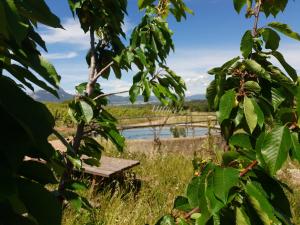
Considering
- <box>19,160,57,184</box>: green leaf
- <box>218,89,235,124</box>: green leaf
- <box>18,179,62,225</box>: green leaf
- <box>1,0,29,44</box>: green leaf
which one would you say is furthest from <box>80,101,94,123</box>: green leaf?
<box>1,0,29,44</box>: green leaf

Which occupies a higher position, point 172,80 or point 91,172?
point 172,80

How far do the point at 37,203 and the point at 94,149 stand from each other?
6.36 ft

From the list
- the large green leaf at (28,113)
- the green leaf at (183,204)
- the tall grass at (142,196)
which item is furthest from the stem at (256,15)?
the tall grass at (142,196)

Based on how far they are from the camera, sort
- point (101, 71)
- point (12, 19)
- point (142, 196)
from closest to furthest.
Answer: point (12, 19)
point (101, 71)
point (142, 196)

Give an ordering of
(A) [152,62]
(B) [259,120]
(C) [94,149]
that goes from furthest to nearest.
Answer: (C) [94,149], (A) [152,62], (B) [259,120]

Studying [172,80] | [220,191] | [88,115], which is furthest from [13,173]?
[172,80]

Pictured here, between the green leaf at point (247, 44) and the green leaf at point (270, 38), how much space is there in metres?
0.05

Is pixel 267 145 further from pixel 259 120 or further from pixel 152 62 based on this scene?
pixel 152 62

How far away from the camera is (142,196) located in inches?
234

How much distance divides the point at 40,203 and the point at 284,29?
92cm

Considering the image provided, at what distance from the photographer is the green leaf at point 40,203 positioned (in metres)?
0.65

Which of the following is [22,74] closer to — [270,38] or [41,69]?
[41,69]

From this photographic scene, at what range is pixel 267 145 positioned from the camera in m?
1.09

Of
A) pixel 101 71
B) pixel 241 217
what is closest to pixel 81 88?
pixel 101 71
